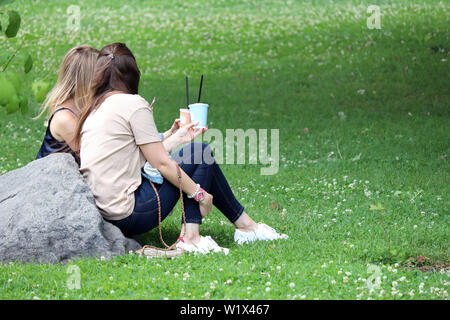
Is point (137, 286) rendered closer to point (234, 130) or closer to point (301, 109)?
point (234, 130)

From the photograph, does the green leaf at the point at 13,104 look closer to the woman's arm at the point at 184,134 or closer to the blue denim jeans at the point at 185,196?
the blue denim jeans at the point at 185,196

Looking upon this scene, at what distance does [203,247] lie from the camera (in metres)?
4.96

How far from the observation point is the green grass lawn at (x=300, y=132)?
4.29 metres

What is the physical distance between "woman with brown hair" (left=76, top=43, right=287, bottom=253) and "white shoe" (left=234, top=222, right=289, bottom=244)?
39cm

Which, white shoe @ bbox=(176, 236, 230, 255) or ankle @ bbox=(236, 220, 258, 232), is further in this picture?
ankle @ bbox=(236, 220, 258, 232)

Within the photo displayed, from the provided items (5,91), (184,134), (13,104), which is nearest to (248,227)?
(184,134)

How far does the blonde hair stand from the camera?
201 inches

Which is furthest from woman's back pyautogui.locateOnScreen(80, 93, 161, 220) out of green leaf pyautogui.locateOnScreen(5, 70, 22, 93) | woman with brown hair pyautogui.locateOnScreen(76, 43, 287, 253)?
green leaf pyautogui.locateOnScreen(5, 70, 22, 93)

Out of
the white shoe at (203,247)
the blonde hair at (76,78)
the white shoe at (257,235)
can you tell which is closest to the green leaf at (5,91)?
the blonde hair at (76,78)

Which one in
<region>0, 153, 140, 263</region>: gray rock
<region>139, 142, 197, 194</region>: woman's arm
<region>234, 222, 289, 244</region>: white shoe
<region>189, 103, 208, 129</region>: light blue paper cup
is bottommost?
<region>234, 222, 289, 244</region>: white shoe

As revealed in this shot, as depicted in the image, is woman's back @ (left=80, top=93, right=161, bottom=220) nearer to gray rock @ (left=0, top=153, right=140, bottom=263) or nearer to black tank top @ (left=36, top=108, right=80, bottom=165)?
gray rock @ (left=0, top=153, right=140, bottom=263)

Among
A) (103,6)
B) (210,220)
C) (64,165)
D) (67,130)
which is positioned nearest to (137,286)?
(64,165)

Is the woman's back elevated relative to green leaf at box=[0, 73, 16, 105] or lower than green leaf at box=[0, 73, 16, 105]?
lower

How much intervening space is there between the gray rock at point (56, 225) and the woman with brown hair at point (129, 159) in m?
0.15
